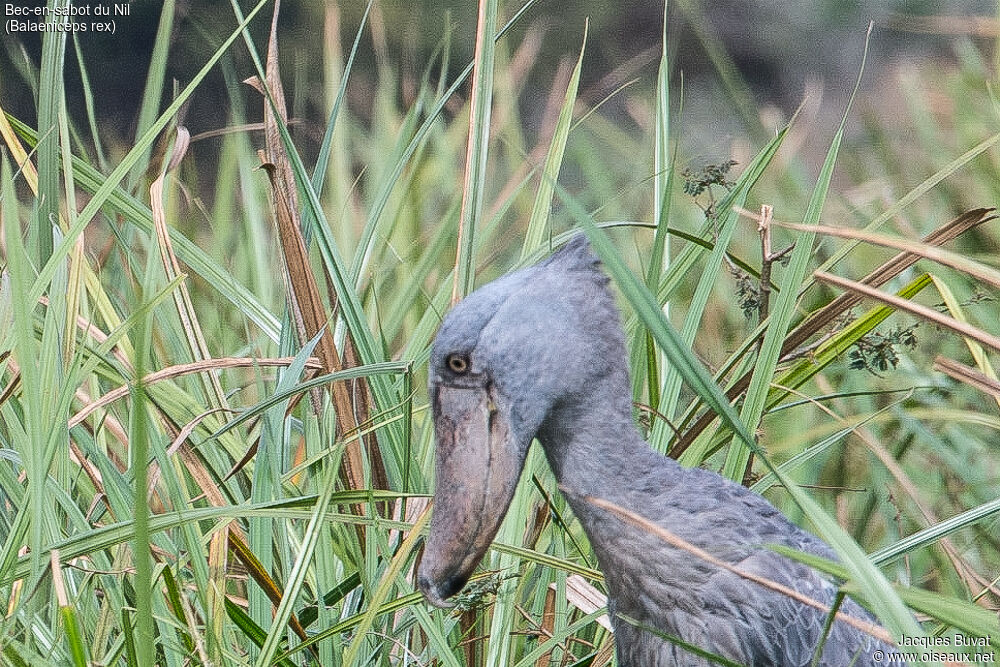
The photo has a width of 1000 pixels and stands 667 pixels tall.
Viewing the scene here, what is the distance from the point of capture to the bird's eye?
43.9 inches

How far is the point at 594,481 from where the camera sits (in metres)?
1.18

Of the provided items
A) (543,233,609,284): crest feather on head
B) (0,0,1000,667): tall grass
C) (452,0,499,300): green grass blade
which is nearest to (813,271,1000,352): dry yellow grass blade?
(0,0,1000,667): tall grass

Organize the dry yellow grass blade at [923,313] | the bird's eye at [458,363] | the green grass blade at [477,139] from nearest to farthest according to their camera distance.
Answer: the dry yellow grass blade at [923,313] < the bird's eye at [458,363] < the green grass blade at [477,139]

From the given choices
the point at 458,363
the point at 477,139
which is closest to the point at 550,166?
the point at 477,139

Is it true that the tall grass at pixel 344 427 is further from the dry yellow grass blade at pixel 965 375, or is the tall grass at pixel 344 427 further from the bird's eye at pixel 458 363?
the bird's eye at pixel 458 363

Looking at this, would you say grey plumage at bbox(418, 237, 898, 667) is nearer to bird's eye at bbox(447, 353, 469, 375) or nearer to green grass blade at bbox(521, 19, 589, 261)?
bird's eye at bbox(447, 353, 469, 375)

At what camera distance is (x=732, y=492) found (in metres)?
1.23

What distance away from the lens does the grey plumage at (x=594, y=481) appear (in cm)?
112

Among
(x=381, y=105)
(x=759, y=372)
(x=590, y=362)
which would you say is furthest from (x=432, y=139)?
(x=590, y=362)

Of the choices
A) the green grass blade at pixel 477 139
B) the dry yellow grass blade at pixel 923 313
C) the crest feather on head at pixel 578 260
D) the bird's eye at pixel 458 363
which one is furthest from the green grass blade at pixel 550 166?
the dry yellow grass blade at pixel 923 313

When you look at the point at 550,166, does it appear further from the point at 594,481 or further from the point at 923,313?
the point at 923,313

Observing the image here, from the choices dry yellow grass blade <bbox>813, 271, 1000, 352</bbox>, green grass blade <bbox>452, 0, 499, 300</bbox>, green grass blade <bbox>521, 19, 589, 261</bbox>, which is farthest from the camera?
green grass blade <bbox>521, 19, 589, 261</bbox>

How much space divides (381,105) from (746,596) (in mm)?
2107

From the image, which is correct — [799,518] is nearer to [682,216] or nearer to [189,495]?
[189,495]
